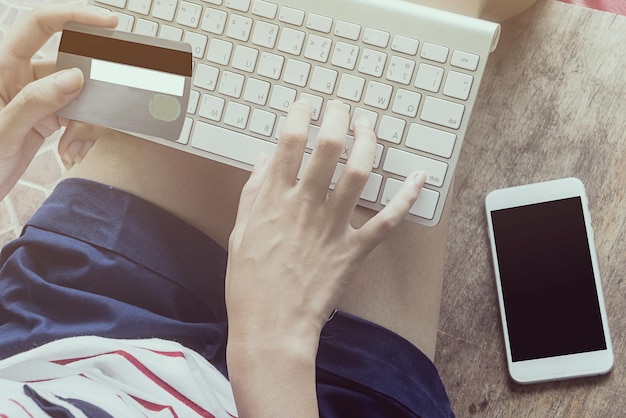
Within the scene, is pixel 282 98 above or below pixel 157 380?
above

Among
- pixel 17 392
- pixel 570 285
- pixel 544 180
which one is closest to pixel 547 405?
pixel 570 285

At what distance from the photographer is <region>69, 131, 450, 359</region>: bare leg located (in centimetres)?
62

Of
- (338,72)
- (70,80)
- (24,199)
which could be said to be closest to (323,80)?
(338,72)

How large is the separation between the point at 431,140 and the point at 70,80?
1.05 feet

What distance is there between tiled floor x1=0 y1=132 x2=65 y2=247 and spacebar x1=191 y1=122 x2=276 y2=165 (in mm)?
476

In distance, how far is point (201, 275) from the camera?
64 cm

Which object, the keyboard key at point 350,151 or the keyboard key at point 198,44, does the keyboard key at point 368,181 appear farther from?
the keyboard key at point 198,44

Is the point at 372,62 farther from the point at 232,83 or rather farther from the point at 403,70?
the point at 232,83

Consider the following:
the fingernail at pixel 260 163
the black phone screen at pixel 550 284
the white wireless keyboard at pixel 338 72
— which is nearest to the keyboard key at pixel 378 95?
the white wireless keyboard at pixel 338 72

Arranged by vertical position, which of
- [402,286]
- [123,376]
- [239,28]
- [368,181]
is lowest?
[123,376]

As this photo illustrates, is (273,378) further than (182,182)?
No

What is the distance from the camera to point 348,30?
54 cm

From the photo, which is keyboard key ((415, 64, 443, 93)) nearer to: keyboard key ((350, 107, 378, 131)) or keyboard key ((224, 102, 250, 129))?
keyboard key ((350, 107, 378, 131))

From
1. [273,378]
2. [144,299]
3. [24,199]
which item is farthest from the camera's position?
[24,199]
